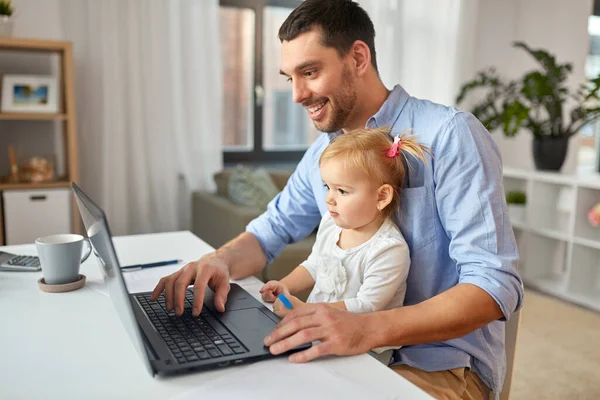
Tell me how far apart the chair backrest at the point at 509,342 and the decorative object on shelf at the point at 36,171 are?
2676 mm

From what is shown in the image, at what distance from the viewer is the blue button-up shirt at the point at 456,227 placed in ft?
3.79

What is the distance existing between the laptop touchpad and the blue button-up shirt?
Answer: 0.32 m

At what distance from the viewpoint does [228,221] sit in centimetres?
308

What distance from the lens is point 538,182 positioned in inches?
147

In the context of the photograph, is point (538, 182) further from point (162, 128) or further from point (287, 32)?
point (287, 32)

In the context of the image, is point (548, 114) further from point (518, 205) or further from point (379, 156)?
point (379, 156)

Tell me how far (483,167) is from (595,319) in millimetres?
2434

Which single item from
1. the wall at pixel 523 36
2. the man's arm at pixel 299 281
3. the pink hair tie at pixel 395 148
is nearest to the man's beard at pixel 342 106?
the pink hair tie at pixel 395 148

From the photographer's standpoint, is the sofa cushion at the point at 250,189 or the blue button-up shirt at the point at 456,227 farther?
the sofa cushion at the point at 250,189

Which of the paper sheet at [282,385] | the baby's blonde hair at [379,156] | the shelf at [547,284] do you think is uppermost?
the baby's blonde hair at [379,156]

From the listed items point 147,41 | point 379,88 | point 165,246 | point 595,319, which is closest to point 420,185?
point 379,88

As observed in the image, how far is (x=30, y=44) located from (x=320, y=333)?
8.71 ft

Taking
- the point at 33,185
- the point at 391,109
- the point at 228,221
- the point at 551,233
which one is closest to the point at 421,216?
the point at 391,109

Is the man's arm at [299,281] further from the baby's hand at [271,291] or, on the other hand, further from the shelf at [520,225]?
the shelf at [520,225]
